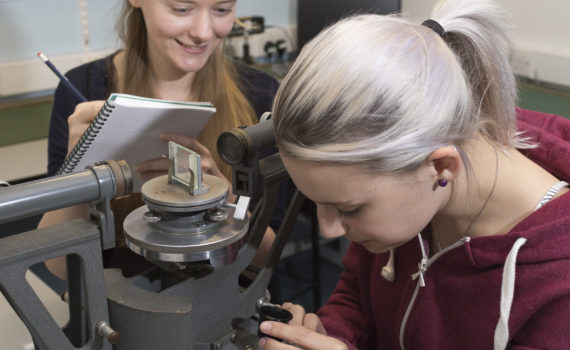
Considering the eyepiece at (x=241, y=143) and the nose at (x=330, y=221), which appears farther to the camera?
the nose at (x=330, y=221)

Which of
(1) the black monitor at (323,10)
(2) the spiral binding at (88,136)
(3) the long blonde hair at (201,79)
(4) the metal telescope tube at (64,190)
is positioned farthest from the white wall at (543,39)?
(4) the metal telescope tube at (64,190)

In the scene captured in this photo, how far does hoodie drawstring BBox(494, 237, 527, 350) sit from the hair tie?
0.30m

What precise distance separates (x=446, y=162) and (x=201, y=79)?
82 cm

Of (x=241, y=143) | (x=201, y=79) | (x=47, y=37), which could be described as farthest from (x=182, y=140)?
(x=47, y=37)

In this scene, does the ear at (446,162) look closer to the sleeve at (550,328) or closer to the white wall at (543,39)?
the sleeve at (550,328)

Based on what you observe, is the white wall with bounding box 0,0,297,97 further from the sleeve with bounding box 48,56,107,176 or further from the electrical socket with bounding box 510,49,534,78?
the electrical socket with bounding box 510,49,534,78

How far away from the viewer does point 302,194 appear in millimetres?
892

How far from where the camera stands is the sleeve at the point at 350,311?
1115mm

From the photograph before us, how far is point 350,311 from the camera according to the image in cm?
116

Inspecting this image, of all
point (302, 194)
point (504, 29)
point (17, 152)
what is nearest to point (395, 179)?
point (302, 194)

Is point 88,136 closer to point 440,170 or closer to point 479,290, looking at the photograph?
point 440,170

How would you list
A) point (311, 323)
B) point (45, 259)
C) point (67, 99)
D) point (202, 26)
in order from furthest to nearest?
point (67, 99)
point (202, 26)
point (311, 323)
point (45, 259)

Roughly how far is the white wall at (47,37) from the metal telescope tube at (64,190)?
185 cm

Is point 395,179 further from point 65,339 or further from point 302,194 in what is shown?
point 65,339
